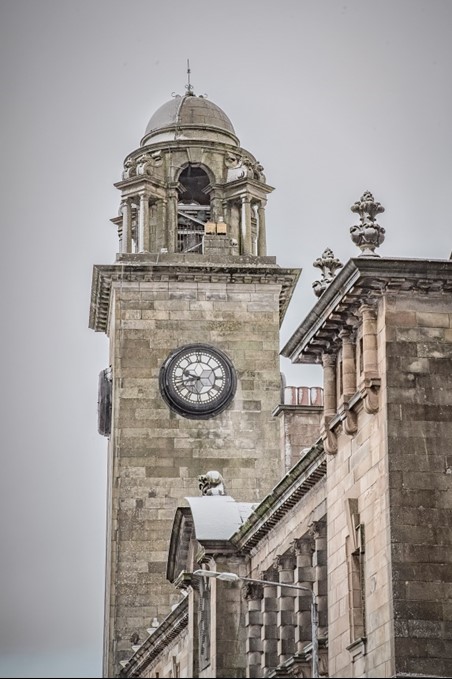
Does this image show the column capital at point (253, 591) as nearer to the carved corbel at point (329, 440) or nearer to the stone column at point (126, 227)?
the carved corbel at point (329, 440)

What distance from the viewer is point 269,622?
61656 millimetres

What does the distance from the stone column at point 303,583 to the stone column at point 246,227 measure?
2922cm

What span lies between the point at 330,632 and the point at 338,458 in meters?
4.08

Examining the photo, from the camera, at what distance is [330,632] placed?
50.2 metres

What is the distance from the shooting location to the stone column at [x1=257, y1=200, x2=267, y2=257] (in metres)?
86.2

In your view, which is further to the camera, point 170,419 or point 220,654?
point 170,419

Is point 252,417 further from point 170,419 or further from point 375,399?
point 375,399

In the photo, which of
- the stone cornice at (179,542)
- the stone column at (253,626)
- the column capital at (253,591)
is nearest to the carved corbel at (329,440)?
the stone column at (253,626)

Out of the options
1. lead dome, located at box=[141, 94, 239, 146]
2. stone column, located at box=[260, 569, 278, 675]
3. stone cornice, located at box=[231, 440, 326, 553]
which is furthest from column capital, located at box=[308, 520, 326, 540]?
lead dome, located at box=[141, 94, 239, 146]

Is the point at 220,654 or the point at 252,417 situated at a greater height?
the point at 252,417

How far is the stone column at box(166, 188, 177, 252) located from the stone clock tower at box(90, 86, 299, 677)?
0.04 meters

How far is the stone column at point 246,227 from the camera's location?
281 ft

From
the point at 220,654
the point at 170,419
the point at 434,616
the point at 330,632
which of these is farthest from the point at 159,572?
the point at 434,616

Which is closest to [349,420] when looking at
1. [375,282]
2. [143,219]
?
[375,282]
